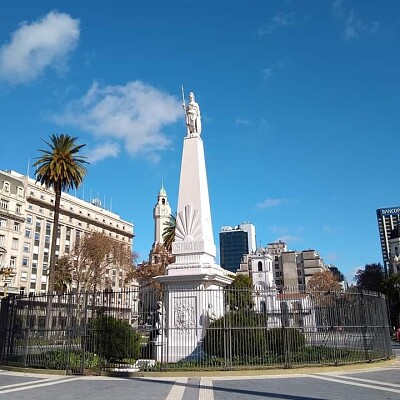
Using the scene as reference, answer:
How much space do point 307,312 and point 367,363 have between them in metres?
2.79

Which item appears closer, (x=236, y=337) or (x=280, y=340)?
(x=236, y=337)

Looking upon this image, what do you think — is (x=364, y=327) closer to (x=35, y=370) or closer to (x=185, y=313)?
(x=185, y=313)

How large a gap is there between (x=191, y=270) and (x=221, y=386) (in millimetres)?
6780

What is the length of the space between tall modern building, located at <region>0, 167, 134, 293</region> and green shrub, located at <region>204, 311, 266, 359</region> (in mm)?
42815

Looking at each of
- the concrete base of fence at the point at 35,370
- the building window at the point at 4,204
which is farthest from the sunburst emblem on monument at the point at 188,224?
the building window at the point at 4,204

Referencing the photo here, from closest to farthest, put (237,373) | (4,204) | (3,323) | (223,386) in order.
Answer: (223,386) → (237,373) → (3,323) → (4,204)

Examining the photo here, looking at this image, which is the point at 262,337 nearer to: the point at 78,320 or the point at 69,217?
the point at 78,320

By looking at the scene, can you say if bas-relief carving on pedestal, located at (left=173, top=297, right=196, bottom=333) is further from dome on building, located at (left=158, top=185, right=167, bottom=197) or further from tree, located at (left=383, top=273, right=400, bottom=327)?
dome on building, located at (left=158, top=185, right=167, bottom=197)

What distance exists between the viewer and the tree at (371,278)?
62594 mm

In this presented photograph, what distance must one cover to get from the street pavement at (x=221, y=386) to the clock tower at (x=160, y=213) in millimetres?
98067

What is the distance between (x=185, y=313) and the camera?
17109mm

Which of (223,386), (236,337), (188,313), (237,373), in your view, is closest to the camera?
(223,386)

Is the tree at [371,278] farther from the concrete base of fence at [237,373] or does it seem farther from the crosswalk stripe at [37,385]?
the crosswalk stripe at [37,385]

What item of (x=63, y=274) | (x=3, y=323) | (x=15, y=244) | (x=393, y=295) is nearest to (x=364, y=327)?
(x=3, y=323)
